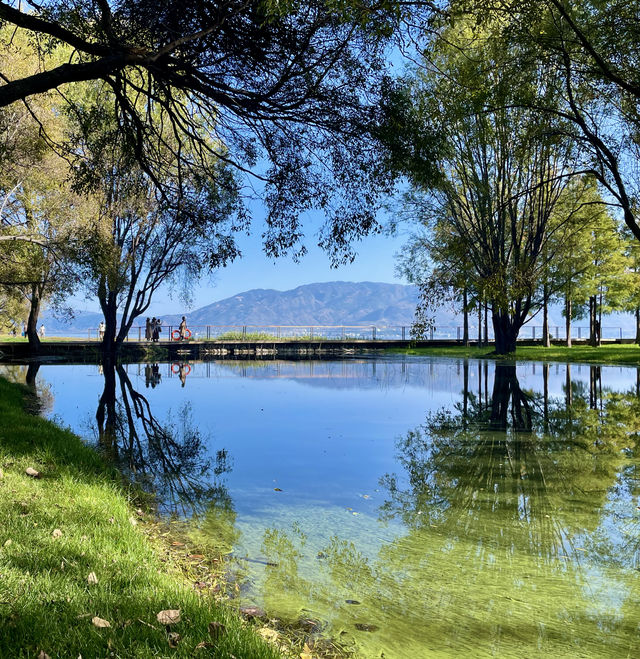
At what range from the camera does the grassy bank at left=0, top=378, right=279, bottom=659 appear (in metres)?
2.69

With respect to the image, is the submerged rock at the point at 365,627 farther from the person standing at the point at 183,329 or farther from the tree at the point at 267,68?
the person standing at the point at 183,329

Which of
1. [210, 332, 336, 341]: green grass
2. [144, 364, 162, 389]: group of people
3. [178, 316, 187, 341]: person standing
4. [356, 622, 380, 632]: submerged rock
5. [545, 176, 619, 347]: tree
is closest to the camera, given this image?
[356, 622, 380, 632]: submerged rock

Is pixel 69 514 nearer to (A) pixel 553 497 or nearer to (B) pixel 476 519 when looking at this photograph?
(B) pixel 476 519

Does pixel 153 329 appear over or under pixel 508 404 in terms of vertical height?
over

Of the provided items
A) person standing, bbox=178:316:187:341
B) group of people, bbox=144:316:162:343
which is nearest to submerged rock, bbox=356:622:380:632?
group of people, bbox=144:316:162:343

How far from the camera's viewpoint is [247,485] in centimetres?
686

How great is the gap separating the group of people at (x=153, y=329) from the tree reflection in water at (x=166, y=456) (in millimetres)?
27956

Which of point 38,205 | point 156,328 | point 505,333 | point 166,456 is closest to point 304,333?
point 156,328

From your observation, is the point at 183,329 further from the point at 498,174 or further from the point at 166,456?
the point at 166,456

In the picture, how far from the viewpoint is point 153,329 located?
136 feet

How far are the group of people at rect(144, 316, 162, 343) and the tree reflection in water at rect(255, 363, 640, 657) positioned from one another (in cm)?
3521

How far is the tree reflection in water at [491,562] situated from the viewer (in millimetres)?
3441

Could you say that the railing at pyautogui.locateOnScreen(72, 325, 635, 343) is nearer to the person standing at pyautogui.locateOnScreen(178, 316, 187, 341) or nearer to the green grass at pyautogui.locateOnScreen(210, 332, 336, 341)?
the green grass at pyautogui.locateOnScreen(210, 332, 336, 341)

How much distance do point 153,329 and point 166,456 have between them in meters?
34.5
